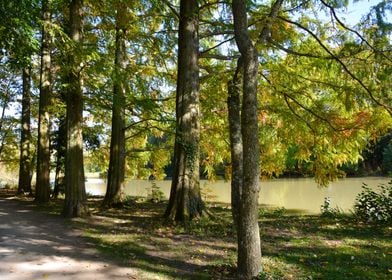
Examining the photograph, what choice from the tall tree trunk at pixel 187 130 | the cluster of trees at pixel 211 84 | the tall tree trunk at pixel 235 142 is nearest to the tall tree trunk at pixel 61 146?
the cluster of trees at pixel 211 84

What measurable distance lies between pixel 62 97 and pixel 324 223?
419 inches

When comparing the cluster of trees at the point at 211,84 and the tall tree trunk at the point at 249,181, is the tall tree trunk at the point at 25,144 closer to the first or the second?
the cluster of trees at the point at 211,84

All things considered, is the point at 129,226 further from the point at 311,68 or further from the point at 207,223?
the point at 311,68

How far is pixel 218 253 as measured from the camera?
6902 mm

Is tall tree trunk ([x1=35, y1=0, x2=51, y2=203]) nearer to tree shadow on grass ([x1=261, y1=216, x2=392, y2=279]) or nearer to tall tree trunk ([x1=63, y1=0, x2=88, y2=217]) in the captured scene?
tall tree trunk ([x1=63, y1=0, x2=88, y2=217])

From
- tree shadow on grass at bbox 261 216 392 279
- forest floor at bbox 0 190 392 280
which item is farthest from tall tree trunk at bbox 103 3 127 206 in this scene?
tree shadow on grass at bbox 261 216 392 279

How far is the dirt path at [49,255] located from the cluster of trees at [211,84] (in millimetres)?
1615

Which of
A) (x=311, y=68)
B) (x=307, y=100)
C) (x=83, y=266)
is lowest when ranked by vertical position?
(x=83, y=266)

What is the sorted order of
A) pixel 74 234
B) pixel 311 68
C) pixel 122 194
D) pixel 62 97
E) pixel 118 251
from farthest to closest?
1. pixel 62 97
2. pixel 122 194
3. pixel 311 68
4. pixel 74 234
5. pixel 118 251

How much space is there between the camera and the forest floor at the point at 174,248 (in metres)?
5.81

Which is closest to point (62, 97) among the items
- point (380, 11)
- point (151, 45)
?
point (151, 45)

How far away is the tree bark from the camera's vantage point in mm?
5367

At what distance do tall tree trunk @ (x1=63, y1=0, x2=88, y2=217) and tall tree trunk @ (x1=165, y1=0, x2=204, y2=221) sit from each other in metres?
2.40

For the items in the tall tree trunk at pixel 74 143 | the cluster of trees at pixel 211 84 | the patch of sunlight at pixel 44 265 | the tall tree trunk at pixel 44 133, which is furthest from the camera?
the tall tree trunk at pixel 44 133
